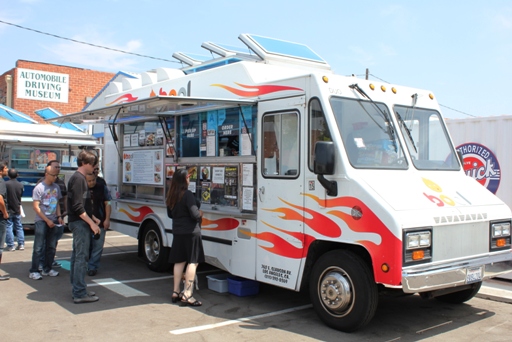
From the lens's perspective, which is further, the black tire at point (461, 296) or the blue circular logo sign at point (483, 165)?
the blue circular logo sign at point (483, 165)

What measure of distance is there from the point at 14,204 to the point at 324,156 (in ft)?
21.2

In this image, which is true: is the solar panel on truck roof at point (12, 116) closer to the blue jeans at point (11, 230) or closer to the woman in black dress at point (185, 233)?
the blue jeans at point (11, 230)

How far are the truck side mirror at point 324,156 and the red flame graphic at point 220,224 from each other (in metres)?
1.78

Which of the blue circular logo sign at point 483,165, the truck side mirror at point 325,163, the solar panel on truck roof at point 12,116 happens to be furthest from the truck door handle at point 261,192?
the solar panel on truck roof at point 12,116

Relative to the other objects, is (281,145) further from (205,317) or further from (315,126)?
(205,317)

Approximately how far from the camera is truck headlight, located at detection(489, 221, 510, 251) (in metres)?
5.76

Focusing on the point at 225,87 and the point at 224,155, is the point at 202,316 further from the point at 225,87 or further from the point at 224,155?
the point at 225,87

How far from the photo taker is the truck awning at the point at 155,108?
6.27 metres

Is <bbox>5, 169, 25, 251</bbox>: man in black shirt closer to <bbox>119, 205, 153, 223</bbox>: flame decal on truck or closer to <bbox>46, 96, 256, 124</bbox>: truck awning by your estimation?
<bbox>46, 96, 256, 124</bbox>: truck awning

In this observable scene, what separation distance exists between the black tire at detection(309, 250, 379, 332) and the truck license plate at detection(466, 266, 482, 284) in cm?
97

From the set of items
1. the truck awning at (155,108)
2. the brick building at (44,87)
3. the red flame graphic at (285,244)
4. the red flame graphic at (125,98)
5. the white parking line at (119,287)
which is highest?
the brick building at (44,87)

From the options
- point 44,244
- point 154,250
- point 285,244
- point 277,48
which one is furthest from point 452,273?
point 44,244

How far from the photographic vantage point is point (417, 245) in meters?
5.01

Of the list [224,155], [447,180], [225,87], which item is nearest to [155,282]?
[224,155]
